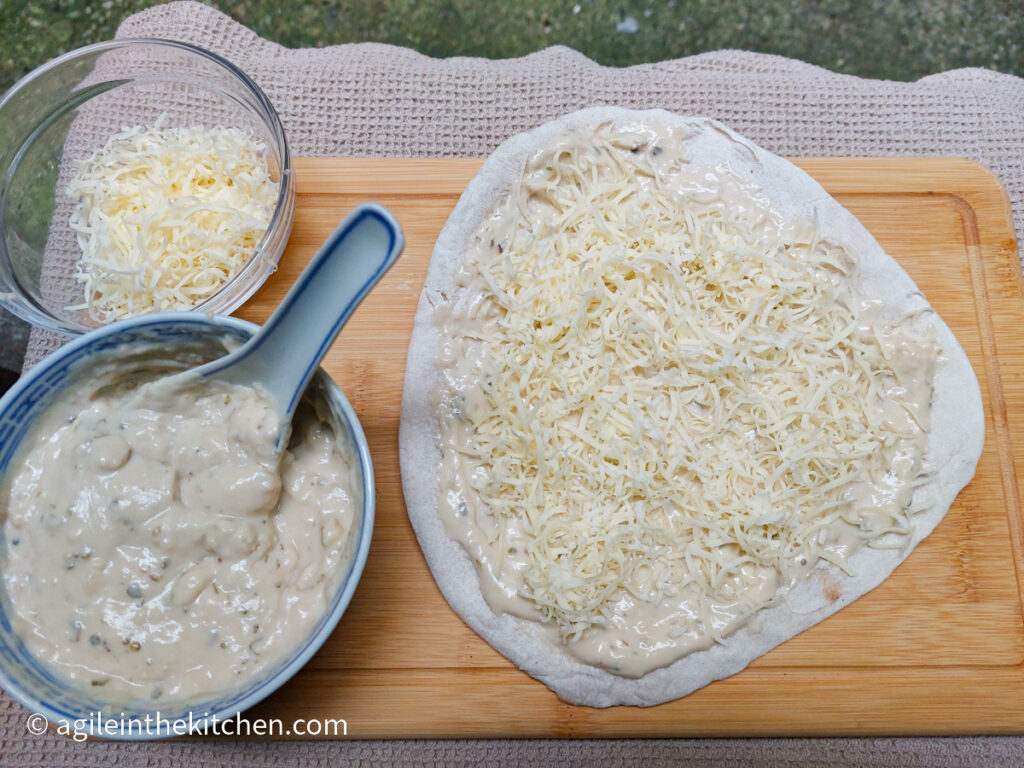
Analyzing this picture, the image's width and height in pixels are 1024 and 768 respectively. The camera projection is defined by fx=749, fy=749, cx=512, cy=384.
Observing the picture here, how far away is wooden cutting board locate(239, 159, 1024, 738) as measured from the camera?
1.96 meters

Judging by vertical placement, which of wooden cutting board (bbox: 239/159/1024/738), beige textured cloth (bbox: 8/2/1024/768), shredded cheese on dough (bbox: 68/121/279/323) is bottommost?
wooden cutting board (bbox: 239/159/1024/738)

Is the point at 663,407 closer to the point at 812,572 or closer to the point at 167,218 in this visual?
the point at 812,572

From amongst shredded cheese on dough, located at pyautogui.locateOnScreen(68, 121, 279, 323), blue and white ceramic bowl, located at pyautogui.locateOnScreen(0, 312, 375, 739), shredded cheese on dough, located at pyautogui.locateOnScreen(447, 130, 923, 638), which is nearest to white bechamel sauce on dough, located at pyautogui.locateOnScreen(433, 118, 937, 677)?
shredded cheese on dough, located at pyautogui.locateOnScreen(447, 130, 923, 638)

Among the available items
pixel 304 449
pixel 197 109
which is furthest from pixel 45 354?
pixel 304 449

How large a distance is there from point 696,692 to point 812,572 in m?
0.45

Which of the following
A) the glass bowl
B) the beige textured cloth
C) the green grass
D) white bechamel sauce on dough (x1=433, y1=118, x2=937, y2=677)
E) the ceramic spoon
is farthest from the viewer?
the green grass

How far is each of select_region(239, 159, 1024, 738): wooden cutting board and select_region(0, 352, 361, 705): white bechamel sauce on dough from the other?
0.37m

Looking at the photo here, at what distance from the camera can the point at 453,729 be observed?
1.95m

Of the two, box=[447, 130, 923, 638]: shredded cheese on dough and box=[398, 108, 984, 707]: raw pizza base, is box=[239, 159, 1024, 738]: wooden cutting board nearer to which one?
box=[398, 108, 984, 707]: raw pizza base

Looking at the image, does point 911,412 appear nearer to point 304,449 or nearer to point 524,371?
point 524,371

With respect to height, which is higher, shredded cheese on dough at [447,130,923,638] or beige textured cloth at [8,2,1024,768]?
beige textured cloth at [8,2,1024,768]

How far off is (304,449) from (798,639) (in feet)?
4.52

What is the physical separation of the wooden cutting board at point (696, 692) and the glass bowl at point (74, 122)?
1.09 feet

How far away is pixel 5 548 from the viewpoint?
1646 mm
